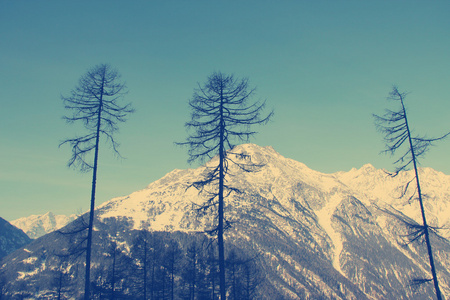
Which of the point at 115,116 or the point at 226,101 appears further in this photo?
the point at 115,116

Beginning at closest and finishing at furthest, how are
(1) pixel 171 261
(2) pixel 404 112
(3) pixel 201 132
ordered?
1. (3) pixel 201 132
2. (2) pixel 404 112
3. (1) pixel 171 261

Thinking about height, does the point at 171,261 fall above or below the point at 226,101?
below

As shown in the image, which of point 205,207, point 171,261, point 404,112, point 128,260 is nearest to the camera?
point 205,207

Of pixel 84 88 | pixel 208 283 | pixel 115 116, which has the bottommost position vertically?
pixel 208 283

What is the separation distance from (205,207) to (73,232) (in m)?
7.56

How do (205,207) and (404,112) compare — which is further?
(404,112)

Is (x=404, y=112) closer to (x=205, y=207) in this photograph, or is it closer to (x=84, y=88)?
(x=205, y=207)

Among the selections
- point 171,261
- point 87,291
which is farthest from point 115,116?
point 171,261

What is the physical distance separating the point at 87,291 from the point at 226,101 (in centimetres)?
1330

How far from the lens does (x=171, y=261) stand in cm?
3741

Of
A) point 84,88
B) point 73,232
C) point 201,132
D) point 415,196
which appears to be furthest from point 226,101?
point 415,196

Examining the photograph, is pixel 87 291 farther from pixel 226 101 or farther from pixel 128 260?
pixel 128 260

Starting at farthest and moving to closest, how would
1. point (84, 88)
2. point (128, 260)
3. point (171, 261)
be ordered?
point (171, 261) < point (128, 260) < point (84, 88)

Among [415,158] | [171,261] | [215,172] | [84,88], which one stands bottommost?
[171,261]
